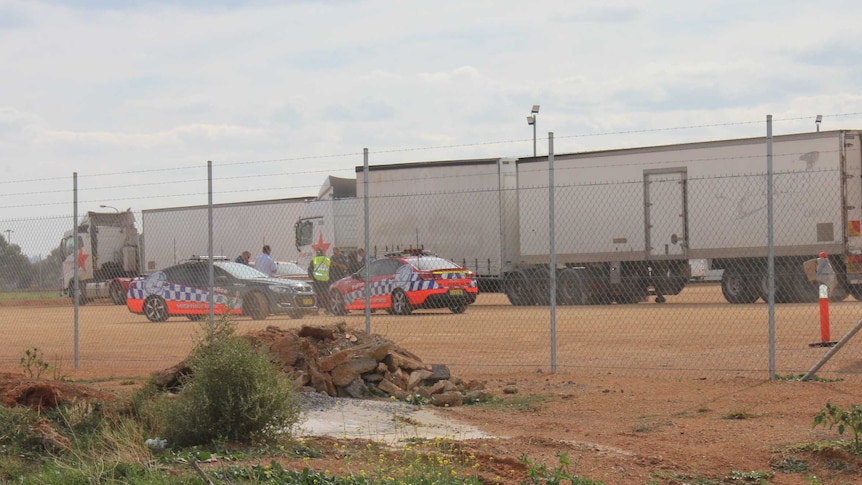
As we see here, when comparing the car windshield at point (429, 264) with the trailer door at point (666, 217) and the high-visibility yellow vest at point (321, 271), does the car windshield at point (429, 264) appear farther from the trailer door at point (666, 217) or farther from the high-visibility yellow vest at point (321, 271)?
the trailer door at point (666, 217)

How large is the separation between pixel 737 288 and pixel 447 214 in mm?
7837

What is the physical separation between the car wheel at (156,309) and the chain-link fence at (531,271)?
0.05m

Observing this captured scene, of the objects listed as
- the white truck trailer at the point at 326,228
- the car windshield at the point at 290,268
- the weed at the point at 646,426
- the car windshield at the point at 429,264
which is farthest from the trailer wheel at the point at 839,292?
the white truck trailer at the point at 326,228

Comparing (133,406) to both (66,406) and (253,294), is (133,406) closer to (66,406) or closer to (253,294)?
(66,406)

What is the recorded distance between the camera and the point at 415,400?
388 inches

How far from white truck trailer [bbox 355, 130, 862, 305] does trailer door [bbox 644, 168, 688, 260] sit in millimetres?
26

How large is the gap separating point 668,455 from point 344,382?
3943mm

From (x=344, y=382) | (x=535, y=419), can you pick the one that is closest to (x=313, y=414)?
(x=344, y=382)

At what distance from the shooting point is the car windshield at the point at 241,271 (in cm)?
1872

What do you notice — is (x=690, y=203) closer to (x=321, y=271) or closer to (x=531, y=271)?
(x=531, y=271)

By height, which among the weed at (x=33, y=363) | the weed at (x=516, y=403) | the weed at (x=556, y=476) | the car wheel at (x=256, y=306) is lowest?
the weed at (x=516, y=403)

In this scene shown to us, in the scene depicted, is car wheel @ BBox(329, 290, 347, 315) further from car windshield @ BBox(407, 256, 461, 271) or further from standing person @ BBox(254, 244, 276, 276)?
car windshield @ BBox(407, 256, 461, 271)

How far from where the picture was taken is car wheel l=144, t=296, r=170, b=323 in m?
19.8

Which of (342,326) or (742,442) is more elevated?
(342,326)
